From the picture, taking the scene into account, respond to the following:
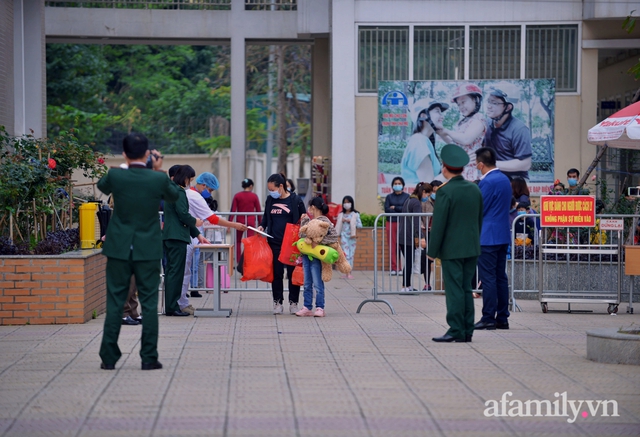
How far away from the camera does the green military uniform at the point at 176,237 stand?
38.0ft

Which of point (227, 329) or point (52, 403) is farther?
point (227, 329)

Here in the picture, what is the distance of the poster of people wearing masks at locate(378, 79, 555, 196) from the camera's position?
64.1ft

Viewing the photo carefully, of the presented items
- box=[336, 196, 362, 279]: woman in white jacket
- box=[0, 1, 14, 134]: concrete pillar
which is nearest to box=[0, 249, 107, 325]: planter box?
box=[0, 1, 14, 134]: concrete pillar

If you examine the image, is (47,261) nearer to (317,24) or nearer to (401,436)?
(401,436)

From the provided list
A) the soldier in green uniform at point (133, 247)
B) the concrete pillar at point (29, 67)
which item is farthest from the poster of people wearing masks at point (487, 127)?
the soldier in green uniform at point (133, 247)

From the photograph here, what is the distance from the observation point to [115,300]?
8023 millimetres

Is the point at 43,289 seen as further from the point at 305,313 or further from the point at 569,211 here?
the point at 569,211

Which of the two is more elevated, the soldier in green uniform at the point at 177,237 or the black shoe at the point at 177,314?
the soldier in green uniform at the point at 177,237

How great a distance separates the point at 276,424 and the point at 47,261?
5403mm

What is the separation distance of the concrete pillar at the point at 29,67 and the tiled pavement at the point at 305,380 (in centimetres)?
720

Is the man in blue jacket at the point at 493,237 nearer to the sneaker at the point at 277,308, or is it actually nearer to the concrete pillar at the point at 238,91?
the sneaker at the point at 277,308

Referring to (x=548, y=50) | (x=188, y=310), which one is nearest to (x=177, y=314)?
(x=188, y=310)

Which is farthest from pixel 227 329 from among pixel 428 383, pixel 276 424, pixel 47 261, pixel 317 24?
pixel 317 24

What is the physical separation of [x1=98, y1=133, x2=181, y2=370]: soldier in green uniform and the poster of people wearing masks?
39.2ft
